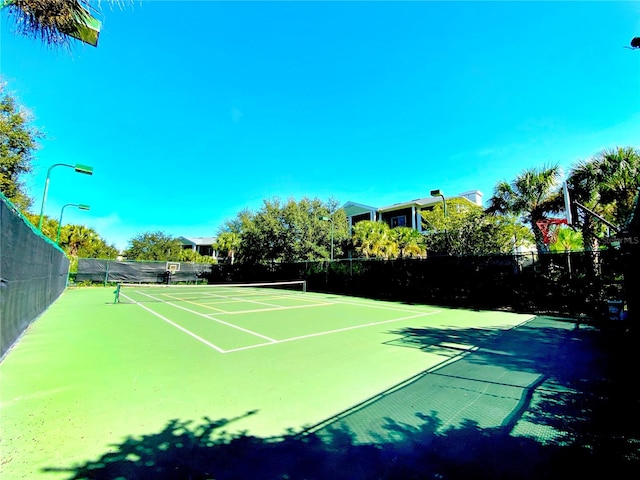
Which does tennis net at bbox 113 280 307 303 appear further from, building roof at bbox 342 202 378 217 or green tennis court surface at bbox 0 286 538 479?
building roof at bbox 342 202 378 217

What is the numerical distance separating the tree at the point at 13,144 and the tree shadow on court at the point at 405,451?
1825 cm

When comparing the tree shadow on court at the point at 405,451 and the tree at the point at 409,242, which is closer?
the tree shadow on court at the point at 405,451

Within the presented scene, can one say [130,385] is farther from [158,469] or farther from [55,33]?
[55,33]

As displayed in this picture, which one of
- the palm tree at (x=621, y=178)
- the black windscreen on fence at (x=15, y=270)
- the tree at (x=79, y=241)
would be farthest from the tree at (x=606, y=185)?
the tree at (x=79, y=241)

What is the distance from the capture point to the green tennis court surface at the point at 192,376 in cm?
292

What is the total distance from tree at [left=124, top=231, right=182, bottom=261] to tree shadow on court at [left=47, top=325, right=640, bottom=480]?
135 feet

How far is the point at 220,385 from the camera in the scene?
411 cm

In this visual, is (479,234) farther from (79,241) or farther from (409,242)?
(79,241)

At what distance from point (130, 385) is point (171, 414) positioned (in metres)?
1.28

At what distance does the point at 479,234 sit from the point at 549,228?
4.19 m

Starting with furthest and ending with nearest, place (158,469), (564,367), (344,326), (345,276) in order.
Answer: (345,276) → (344,326) → (564,367) → (158,469)

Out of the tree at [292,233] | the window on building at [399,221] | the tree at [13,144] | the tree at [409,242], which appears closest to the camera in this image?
the tree at [13,144]

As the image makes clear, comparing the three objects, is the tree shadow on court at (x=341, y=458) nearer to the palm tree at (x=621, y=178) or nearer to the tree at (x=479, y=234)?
the palm tree at (x=621, y=178)

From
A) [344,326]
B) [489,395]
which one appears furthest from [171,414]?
[344,326]
